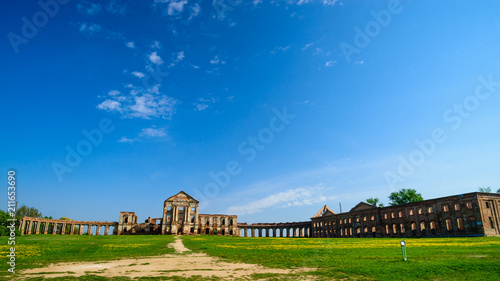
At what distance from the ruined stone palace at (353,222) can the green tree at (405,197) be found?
68.9 ft

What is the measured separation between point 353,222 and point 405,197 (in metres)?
24.3

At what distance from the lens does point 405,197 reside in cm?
8669

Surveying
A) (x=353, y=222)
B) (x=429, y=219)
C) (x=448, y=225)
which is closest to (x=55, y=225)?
(x=353, y=222)

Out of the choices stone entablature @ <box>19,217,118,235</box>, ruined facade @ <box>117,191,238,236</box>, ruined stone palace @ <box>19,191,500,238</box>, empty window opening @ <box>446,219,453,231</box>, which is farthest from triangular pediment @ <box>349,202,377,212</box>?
stone entablature @ <box>19,217,118,235</box>

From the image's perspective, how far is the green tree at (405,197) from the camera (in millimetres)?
84844

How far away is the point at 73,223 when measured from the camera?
92000mm

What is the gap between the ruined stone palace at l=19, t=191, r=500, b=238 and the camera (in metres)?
47.2

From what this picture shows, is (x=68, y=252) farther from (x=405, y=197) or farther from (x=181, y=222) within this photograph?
(x=405, y=197)

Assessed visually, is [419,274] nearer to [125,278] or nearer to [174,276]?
[174,276]

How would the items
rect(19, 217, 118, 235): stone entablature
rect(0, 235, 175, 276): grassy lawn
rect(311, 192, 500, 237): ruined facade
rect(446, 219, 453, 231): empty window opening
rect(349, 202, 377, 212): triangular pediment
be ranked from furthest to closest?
1. rect(19, 217, 118, 235): stone entablature
2. rect(349, 202, 377, 212): triangular pediment
3. rect(446, 219, 453, 231): empty window opening
4. rect(311, 192, 500, 237): ruined facade
5. rect(0, 235, 175, 276): grassy lawn

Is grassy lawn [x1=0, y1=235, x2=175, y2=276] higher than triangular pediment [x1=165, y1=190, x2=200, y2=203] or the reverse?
the reverse

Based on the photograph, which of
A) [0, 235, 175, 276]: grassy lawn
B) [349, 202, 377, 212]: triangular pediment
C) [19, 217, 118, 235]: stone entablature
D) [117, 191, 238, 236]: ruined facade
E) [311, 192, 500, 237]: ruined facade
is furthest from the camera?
[117, 191, 238, 236]: ruined facade

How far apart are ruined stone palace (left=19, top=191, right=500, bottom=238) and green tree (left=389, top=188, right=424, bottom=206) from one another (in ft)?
68.9

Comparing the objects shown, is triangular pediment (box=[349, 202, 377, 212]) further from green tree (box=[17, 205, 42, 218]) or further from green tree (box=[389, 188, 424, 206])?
green tree (box=[17, 205, 42, 218])
